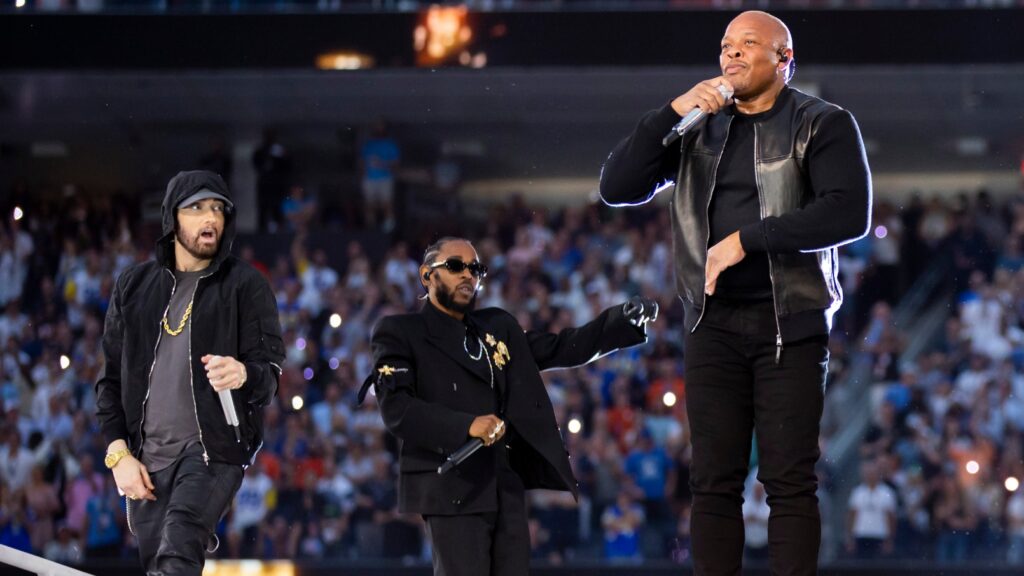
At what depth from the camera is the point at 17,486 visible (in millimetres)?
9977

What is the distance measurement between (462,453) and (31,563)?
44.6 inches

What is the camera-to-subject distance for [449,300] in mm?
4289

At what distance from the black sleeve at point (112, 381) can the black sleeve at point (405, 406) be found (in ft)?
2.39

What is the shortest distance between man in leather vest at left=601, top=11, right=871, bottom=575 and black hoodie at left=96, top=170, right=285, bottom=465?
42.2 inches

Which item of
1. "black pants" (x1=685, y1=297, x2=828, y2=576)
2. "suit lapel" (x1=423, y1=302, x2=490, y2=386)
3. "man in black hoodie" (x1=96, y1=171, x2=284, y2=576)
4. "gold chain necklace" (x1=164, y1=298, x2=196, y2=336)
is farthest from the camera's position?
"suit lapel" (x1=423, y1=302, x2=490, y2=386)

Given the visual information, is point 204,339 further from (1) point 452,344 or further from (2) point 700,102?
(2) point 700,102

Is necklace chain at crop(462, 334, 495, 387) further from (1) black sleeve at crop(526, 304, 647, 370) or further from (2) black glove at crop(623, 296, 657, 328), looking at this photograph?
(2) black glove at crop(623, 296, 657, 328)

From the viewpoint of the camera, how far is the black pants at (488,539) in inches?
159

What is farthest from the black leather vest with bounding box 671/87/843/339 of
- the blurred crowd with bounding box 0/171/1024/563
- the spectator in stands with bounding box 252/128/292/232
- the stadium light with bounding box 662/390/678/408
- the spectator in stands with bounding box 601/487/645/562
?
the spectator in stands with bounding box 252/128/292/232

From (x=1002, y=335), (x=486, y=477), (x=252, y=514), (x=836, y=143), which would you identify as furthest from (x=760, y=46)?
(x=1002, y=335)

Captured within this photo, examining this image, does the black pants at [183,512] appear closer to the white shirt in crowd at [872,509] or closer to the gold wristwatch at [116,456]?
the gold wristwatch at [116,456]

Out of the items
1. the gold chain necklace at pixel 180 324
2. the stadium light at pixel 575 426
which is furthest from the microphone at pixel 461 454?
the stadium light at pixel 575 426

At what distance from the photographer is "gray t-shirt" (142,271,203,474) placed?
12.3ft

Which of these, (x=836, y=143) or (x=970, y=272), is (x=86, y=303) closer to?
(x=970, y=272)
